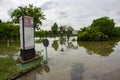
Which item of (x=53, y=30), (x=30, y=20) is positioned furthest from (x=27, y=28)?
(x=53, y=30)

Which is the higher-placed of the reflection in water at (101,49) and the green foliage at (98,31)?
the green foliage at (98,31)

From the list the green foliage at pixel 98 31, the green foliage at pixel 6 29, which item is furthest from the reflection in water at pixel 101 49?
the green foliage at pixel 6 29

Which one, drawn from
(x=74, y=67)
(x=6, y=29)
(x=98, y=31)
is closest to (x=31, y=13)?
(x=6, y=29)

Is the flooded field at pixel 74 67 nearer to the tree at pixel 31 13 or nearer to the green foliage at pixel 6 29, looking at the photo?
the tree at pixel 31 13

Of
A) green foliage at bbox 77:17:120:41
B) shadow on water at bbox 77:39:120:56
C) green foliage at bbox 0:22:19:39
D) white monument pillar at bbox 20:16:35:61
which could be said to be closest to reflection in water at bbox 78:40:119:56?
shadow on water at bbox 77:39:120:56

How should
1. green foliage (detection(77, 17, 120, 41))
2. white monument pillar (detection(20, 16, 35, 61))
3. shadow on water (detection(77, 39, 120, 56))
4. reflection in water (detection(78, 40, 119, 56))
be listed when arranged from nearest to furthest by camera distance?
white monument pillar (detection(20, 16, 35, 61)) < shadow on water (detection(77, 39, 120, 56)) < reflection in water (detection(78, 40, 119, 56)) < green foliage (detection(77, 17, 120, 41))

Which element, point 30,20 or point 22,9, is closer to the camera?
point 30,20

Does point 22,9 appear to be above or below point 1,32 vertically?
above

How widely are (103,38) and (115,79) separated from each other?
110 ft

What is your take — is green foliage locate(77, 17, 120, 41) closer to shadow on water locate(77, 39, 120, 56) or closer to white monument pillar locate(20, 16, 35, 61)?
shadow on water locate(77, 39, 120, 56)

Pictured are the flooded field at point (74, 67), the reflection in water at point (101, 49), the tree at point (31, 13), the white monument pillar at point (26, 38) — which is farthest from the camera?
the tree at point (31, 13)

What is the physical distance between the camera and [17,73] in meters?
7.36

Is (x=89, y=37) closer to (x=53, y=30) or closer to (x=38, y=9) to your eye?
(x=38, y=9)

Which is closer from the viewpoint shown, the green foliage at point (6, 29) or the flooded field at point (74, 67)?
the flooded field at point (74, 67)
